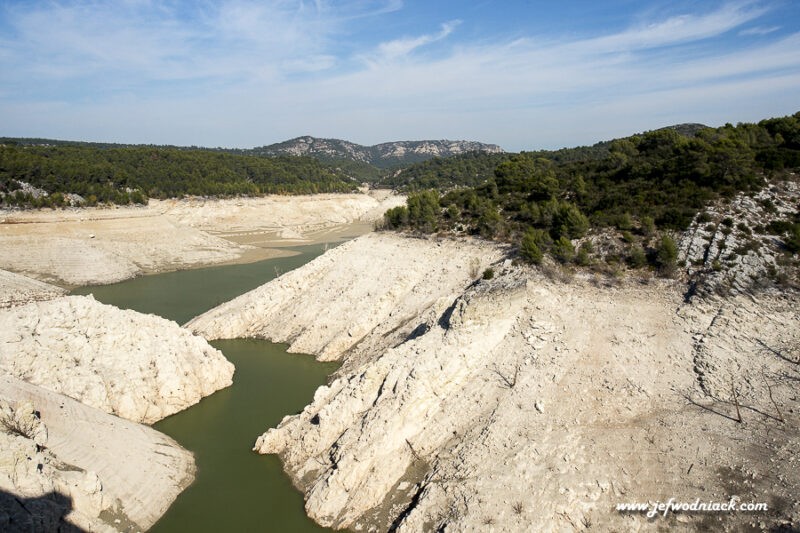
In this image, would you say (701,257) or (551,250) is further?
(551,250)

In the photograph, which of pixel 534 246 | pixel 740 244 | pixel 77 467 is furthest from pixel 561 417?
pixel 77 467

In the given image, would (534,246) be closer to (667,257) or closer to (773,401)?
(667,257)

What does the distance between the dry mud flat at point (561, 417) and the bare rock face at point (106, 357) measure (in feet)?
18.0

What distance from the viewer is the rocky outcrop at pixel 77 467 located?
11383mm

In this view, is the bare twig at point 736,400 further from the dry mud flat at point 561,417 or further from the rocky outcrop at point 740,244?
the rocky outcrop at point 740,244

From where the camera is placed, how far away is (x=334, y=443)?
52.5ft

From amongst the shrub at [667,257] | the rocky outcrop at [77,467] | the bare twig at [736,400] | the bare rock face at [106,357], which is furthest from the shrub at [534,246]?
the rocky outcrop at [77,467]

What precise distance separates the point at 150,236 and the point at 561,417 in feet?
185

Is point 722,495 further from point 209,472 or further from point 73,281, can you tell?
point 73,281

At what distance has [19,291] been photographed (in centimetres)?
2822

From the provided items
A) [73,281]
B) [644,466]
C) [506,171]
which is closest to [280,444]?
[644,466]

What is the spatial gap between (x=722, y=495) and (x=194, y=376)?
766 inches

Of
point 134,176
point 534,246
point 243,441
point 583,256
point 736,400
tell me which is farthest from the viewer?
point 134,176

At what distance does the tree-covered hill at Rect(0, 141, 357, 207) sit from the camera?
6325cm
